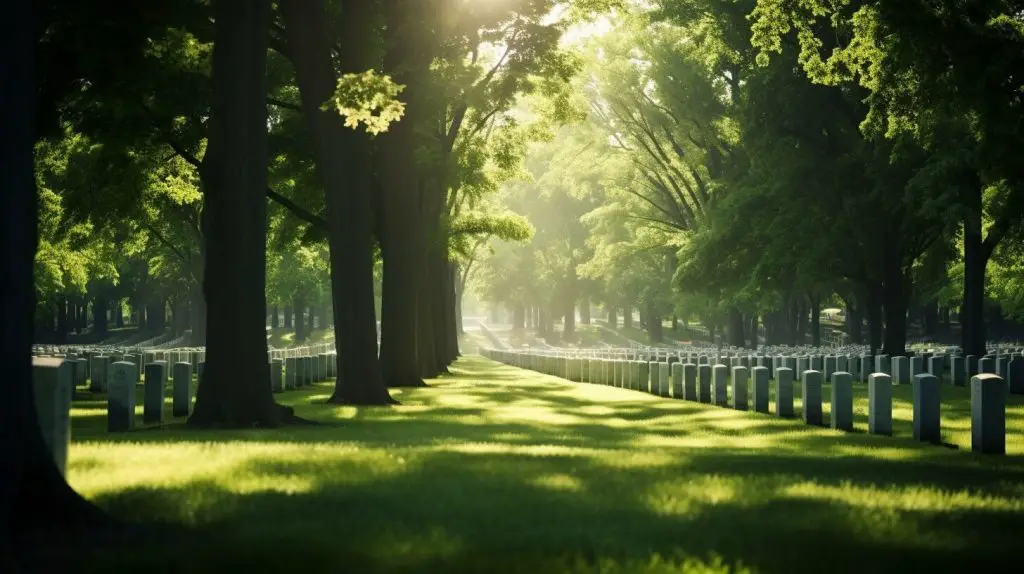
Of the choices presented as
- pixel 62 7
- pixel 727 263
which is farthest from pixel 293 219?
pixel 62 7

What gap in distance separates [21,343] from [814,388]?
44.6 feet

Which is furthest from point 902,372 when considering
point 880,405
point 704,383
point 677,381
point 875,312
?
point 880,405

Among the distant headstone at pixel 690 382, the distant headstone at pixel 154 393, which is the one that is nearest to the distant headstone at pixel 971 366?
the distant headstone at pixel 690 382

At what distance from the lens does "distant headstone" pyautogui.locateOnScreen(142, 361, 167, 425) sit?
16.2 meters

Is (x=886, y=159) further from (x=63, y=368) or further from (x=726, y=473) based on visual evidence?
(x=63, y=368)

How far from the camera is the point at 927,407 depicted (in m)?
14.2

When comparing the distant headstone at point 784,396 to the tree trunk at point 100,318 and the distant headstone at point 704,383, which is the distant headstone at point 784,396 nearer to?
the distant headstone at point 704,383

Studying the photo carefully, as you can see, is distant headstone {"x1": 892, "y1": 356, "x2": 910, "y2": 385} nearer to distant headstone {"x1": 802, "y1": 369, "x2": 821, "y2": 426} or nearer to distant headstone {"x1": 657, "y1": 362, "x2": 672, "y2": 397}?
distant headstone {"x1": 657, "y1": 362, "x2": 672, "y2": 397}

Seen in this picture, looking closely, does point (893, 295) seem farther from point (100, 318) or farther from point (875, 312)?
point (100, 318)

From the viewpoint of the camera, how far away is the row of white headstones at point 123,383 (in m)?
7.18

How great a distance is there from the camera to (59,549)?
5.76 m

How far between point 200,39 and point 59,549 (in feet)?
61.4

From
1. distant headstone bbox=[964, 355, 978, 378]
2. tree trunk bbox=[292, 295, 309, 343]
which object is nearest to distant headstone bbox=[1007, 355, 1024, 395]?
distant headstone bbox=[964, 355, 978, 378]

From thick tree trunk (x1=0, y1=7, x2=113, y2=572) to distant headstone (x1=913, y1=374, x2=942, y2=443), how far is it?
430 inches
